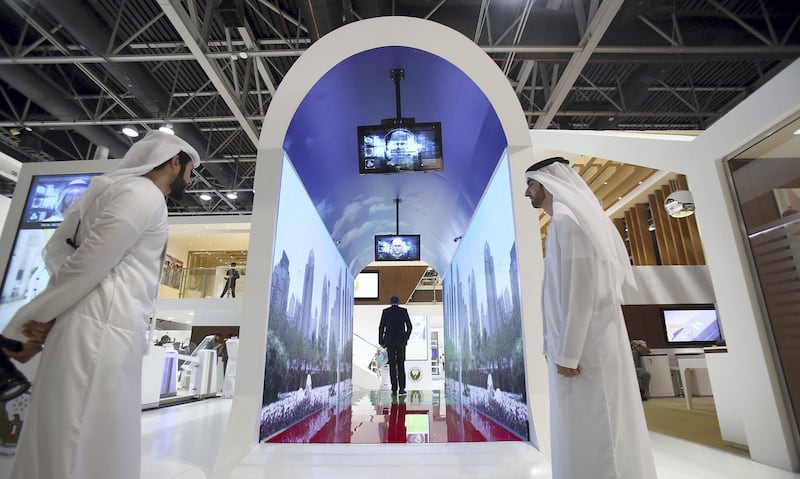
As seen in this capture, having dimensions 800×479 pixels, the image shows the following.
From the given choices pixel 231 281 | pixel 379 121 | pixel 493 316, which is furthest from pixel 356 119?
pixel 231 281

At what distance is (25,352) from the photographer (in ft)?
4.60

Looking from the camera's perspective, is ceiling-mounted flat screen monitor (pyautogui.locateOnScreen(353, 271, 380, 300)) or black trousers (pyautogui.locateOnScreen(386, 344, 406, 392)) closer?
black trousers (pyautogui.locateOnScreen(386, 344, 406, 392))

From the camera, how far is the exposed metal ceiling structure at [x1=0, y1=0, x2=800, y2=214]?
639 cm

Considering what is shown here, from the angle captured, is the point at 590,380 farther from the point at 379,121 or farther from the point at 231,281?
the point at 231,281

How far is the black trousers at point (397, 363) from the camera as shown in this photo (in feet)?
23.4

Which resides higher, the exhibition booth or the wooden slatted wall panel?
the wooden slatted wall panel

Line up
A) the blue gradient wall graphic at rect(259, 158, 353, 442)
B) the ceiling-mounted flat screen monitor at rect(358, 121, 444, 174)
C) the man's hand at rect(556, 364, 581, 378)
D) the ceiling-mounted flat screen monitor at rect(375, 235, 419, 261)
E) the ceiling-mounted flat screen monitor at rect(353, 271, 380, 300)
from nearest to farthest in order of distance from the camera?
the man's hand at rect(556, 364, 581, 378) → the blue gradient wall graphic at rect(259, 158, 353, 442) → the ceiling-mounted flat screen monitor at rect(358, 121, 444, 174) → the ceiling-mounted flat screen monitor at rect(375, 235, 419, 261) → the ceiling-mounted flat screen monitor at rect(353, 271, 380, 300)

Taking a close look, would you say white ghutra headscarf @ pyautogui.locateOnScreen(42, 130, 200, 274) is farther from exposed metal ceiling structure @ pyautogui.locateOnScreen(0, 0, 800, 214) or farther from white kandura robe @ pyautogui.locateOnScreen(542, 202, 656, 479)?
exposed metal ceiling structure @ pyautogui.locateOnScreen(0, 0, 800, 214)

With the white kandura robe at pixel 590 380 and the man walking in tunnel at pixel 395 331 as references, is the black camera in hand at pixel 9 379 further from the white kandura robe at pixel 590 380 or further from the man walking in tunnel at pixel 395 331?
the man walking in tunnel at pixel 395 331

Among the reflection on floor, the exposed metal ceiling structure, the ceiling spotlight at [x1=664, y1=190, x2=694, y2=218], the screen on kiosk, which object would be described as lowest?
the reflection on floor

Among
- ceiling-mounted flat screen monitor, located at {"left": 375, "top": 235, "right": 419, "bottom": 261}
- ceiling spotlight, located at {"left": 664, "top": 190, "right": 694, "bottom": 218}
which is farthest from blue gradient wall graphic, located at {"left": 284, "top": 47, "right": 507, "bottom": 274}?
ceiling spotlight, located at {"left": 664, "top": 190, "right": 694, "bottom": 218}

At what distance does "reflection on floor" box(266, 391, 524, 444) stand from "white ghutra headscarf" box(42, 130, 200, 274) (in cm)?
214

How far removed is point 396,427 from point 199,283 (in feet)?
41.5

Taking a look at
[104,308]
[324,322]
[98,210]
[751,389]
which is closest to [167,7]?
[324,322]
